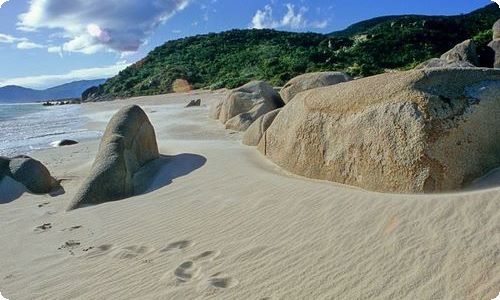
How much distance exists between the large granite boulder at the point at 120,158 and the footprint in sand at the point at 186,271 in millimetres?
3010

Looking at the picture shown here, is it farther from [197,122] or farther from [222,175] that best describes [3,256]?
[197,122]

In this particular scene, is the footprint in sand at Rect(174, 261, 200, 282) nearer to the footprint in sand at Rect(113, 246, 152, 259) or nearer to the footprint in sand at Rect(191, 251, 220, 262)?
the footprint in sand at Rect(191, 251, 220, 262)

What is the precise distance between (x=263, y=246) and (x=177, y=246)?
0.89 metres

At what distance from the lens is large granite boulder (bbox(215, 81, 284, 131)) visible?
13100 mm

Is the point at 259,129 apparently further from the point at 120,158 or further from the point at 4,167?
the point at 4,167

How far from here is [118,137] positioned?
7879 millimetres

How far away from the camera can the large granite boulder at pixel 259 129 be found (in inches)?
367

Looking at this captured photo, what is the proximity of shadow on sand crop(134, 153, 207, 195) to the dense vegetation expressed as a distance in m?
19.4

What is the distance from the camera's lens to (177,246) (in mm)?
4594

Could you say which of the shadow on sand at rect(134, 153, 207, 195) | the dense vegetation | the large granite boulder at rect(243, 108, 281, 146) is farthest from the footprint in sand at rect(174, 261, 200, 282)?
the dense vegetation

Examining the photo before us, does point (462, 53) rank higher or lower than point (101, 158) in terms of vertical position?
higher

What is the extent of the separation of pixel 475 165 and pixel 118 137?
18.0 feet

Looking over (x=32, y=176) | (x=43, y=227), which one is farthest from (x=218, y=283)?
(x=32, y=176)

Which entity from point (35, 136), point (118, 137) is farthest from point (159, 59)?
Answer: point (118, 137)
